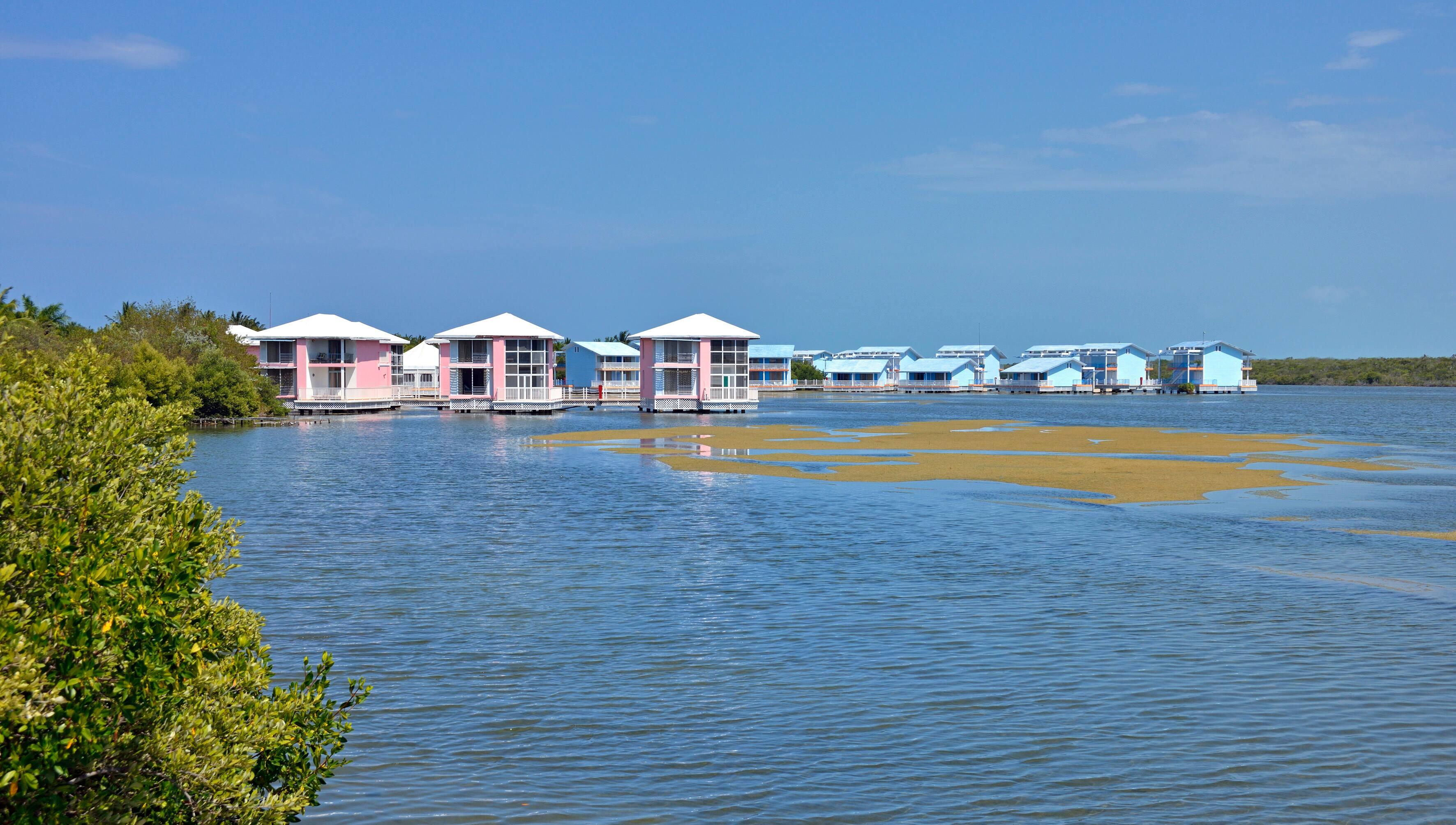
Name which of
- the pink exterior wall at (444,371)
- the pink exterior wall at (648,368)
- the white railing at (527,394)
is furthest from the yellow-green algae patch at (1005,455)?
the pink exterior wall at (444,371)

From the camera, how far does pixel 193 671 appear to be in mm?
5723

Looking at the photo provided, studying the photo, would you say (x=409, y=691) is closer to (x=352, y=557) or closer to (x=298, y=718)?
(x=298, y=718)

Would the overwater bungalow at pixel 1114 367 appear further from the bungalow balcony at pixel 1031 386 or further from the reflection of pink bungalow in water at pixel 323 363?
the reflection of pink bungalow in water at pixel 323 363

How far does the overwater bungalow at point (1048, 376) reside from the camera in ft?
540

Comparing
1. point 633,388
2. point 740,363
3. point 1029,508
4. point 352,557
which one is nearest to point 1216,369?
point 633,388

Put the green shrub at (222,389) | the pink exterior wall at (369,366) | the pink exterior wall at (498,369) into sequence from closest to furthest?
1. the green shrub at (222,389)
2. the pink exterior wall at (498,369)
3. the pink exterior wall at (369,366)

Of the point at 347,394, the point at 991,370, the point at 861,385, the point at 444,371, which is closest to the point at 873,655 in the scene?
the point at 347,394

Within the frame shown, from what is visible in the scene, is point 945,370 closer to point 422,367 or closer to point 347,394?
point 422,367

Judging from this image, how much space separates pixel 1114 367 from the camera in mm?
171375

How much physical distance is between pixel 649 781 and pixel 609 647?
434 centimetres

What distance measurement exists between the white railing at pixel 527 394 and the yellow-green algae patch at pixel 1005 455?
63.8 feet

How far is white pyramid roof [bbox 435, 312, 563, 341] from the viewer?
263 feet

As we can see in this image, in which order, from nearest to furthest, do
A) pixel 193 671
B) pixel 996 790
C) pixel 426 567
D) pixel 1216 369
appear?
pixel 193 671
pixel 996 790
pixel 426 567
pixel 1216 369

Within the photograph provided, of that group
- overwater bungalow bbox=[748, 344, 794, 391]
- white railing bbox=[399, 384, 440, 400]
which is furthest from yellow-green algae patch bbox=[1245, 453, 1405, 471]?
overwater bungalow bbox=[748, 344, 794, 391]
